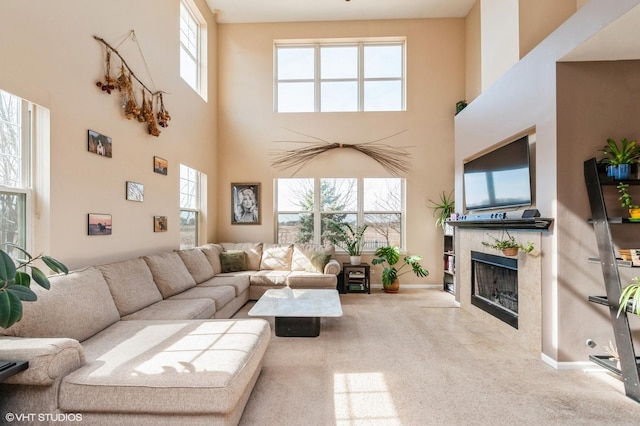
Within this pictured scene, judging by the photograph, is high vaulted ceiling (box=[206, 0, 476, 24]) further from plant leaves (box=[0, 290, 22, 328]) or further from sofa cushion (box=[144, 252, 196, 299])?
plant leaves (box=[0, 290, 22, 328])

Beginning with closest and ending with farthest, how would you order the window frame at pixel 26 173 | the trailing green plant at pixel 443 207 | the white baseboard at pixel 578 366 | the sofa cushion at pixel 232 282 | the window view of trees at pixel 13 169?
the window view of trees at pixel 13 169 → the window frame at pixel 26 173 → the white baseboard at pixel 578 366 → the sofa cushion at pixel 232 282 → the trailing green plant at pixel 443 207

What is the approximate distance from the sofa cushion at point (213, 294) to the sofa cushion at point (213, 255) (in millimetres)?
962

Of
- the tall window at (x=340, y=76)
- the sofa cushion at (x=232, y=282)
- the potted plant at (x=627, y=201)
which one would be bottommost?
the sofa cushion at (x=232, y=282)

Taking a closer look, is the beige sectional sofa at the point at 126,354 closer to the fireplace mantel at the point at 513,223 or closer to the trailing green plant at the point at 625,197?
the fireplace mantel at the point at 513,223

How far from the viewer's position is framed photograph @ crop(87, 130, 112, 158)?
2928 millimetres

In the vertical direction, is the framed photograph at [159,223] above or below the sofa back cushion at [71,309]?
above

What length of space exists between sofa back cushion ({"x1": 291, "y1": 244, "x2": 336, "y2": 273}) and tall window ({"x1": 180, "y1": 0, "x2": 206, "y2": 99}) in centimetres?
317

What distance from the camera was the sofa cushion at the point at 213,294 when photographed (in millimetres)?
3543

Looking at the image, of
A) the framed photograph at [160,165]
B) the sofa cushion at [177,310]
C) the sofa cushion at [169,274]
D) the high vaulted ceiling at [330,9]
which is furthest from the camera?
the high vaulted ceiling at [330,9]

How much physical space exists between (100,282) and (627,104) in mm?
4595

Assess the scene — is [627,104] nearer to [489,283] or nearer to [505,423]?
[489,283]

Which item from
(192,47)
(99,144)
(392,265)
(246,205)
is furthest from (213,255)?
(192,47)

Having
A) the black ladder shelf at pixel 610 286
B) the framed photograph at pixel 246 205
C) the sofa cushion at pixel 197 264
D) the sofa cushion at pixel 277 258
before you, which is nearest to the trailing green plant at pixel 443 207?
the sofa cushion at pixel 277 258

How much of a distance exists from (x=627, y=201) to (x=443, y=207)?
3344mm
